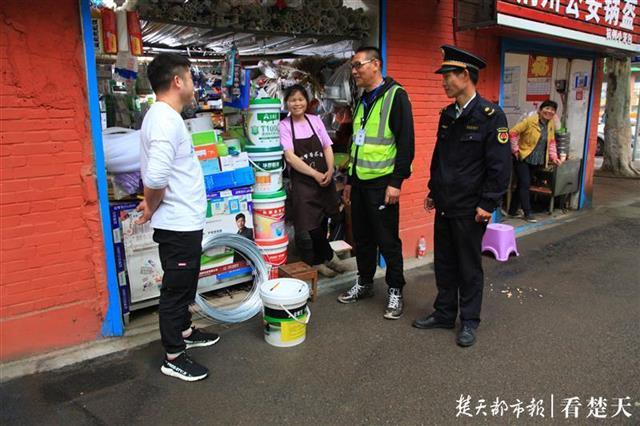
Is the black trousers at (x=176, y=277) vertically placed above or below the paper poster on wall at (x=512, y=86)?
below


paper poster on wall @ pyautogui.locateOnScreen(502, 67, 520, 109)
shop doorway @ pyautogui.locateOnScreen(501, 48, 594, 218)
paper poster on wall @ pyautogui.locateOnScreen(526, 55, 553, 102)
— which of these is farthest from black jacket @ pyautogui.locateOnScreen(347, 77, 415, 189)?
paper poster on wall @ pyautogui.locateOnScreen(502, 67, 520, 109)

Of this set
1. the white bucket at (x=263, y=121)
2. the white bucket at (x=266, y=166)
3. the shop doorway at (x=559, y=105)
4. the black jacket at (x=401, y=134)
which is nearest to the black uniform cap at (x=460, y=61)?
the black jacket at (x=401, y=134)

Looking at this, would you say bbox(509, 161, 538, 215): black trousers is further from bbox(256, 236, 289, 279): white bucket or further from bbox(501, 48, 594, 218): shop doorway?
bbox(256, 236, 289, 279): white bucket

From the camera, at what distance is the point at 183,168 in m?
2.80

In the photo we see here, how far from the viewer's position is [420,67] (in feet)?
16.8

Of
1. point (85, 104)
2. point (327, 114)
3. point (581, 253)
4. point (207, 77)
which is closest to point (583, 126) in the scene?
point (581, 253)

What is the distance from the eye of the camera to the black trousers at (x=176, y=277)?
2.87 m

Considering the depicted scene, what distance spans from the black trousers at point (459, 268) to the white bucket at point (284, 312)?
1.08 meters

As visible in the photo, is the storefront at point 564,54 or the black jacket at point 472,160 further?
the storefront at point 564,54

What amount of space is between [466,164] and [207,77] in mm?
2569

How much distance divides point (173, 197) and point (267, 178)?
5.02ft

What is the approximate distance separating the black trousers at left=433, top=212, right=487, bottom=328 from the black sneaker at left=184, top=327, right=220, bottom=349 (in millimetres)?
1721

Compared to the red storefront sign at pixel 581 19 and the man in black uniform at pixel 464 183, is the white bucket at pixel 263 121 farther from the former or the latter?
the red storefront sign at pixel 581 19

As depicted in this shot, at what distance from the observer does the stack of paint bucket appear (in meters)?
4.16
